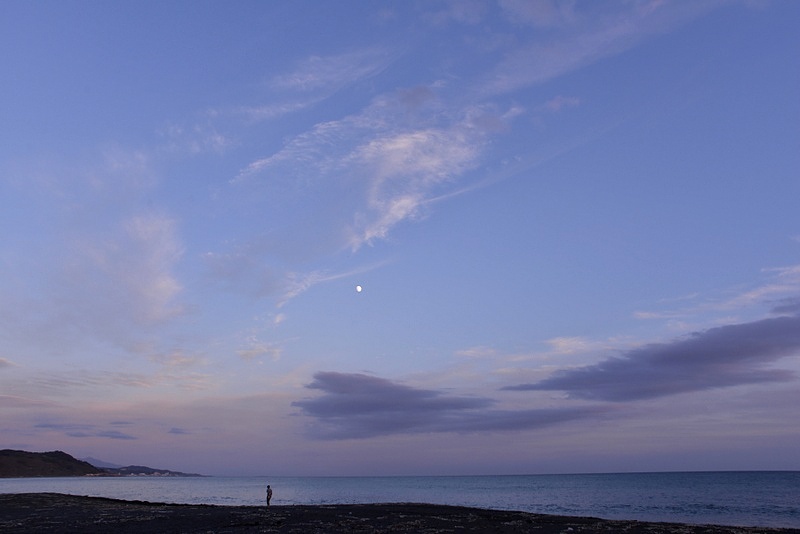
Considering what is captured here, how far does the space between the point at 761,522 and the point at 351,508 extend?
48.9m

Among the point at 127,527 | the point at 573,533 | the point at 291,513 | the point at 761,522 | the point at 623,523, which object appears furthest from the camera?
the point at 761,522

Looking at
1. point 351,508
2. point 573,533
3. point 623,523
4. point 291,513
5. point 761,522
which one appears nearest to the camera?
point 573,533

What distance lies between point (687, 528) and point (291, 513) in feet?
109

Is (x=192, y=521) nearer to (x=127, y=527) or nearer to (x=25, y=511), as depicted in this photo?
(x=127, y=527)

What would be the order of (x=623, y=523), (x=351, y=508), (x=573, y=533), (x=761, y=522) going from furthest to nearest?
(x=761, y=522)
(x=351, y=508)
(x=623, y=523)
(x=573, y=533)

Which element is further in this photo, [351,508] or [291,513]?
[351,508]

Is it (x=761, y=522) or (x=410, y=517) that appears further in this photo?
(x=761, y=522)

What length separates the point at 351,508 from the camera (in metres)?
59.0

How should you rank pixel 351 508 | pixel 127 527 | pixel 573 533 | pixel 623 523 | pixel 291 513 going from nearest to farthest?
pixel 573 533, pixel 127 527, pixel 623 523, pixel 291 513, pixel 351 508

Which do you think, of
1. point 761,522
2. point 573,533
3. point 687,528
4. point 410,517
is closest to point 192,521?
point 410,517

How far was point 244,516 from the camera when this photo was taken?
49438 millimetres

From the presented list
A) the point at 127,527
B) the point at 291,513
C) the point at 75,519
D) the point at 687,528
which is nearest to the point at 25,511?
the point at 75,519

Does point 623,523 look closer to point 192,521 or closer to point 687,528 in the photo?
point 687,528

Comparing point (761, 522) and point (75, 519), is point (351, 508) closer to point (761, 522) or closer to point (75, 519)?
point (75, 519)
